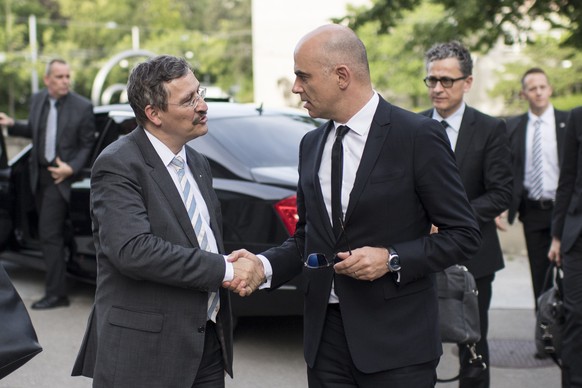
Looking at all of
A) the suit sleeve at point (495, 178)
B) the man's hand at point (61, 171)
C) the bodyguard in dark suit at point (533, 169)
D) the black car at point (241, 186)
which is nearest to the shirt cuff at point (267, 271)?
the suit sleeve at point (495, 178)

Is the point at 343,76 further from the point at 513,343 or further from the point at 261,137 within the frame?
the point at 513,343

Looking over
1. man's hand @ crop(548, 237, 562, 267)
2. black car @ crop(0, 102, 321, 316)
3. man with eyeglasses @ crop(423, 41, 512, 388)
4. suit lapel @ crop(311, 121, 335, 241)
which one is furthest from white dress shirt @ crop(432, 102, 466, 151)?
suit lapel @ crop(311, 121, 335, 241)

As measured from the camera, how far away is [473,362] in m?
4.64

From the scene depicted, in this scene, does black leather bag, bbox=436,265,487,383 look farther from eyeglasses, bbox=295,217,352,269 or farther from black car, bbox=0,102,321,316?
black car, bbox=0,102,321,316

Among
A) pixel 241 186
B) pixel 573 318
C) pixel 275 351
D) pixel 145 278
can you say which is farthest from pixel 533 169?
pixel 145 278

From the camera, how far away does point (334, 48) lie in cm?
310

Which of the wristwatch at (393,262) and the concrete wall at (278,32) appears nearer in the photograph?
the wristwatch at (393,262)

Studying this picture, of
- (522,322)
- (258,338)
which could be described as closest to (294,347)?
(258,338)

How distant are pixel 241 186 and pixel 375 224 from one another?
3.07 m

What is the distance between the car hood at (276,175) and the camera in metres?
5.97

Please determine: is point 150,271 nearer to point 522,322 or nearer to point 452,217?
point 452,217

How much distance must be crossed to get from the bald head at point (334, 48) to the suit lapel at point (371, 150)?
0.50ft

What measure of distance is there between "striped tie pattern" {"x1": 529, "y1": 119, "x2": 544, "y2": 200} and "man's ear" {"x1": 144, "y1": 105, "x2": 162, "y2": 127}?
3.93 m

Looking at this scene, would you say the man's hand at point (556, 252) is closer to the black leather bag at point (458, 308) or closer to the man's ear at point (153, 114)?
the black leather bag at point (458, 308)
